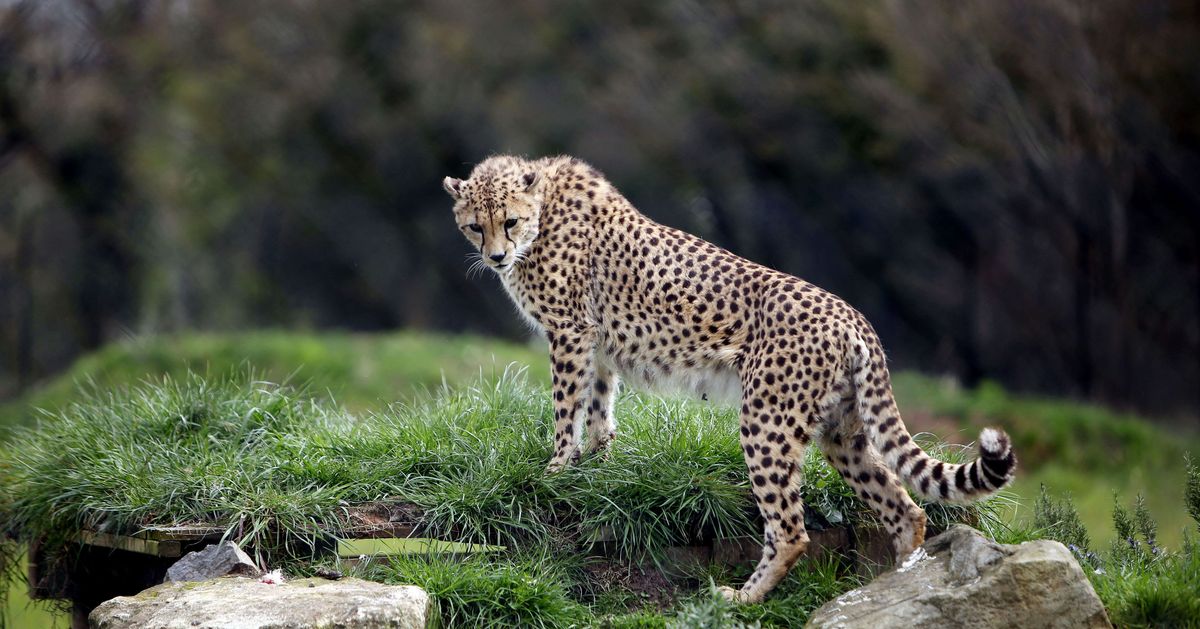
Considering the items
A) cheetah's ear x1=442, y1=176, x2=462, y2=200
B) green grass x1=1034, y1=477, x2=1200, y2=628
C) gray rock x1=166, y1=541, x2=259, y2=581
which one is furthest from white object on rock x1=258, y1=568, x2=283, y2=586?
green grass x1=1034, y1=477, x2=1200, y2=628

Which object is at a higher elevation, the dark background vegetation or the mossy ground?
the dark background vegetation

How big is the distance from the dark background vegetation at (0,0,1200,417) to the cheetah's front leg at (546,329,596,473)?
6.80m

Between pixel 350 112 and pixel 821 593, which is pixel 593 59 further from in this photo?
pixel 821 593

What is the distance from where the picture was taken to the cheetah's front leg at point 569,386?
4770 mm

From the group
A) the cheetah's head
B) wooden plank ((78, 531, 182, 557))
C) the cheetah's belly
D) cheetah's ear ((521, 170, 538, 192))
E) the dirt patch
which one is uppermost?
cheetah's ear ((521, 170, 538, 192))

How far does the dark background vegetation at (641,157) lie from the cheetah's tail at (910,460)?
655cm

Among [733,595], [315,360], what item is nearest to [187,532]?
[733,595]

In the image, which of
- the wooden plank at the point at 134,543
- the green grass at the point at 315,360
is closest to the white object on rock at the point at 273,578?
the wooden plank at the point at 134,543

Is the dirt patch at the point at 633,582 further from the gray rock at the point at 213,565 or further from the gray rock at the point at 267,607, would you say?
the gray rock at the point at 213,565

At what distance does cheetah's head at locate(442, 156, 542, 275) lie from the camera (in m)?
4.77

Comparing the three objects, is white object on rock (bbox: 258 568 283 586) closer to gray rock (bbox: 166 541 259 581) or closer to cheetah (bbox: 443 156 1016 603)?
gray rock (bbox: 166 541 259 581)

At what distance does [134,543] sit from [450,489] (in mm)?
1217

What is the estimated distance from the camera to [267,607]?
3.81m

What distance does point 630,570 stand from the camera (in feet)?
15.0
